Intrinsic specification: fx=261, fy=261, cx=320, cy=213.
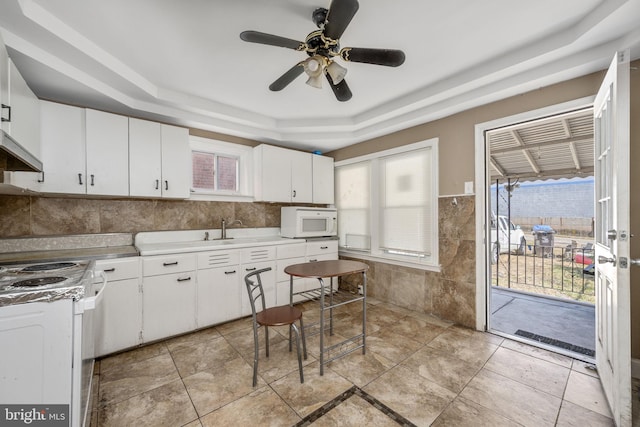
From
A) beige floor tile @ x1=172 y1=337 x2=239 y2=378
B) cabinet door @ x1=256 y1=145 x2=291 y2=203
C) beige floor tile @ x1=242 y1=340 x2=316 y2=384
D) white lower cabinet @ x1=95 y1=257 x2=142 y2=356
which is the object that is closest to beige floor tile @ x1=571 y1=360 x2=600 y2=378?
beige floor tile @ x1=242 y1=340 x2=316 y2=384

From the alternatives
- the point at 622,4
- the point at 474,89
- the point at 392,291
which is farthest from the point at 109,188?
the point at 622,4

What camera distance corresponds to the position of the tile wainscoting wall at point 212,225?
2471mm

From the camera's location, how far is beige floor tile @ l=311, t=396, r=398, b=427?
156 centimetres

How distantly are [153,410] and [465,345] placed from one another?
2573 mm

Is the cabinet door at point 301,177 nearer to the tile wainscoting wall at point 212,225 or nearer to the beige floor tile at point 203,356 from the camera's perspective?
the tile wainscoting wall at point 212,225

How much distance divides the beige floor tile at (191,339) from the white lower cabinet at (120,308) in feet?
0.98

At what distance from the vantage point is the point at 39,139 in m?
2.18

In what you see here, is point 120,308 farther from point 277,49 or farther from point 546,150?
point 546,150

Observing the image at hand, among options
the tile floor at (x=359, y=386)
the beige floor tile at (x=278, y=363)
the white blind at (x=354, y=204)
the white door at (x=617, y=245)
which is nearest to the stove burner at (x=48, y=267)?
the tile floor at (x=359, y=386)

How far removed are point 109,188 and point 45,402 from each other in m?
1.94

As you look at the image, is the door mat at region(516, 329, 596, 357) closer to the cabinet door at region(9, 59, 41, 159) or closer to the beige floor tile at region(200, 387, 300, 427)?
the beige floor tile at region(200, 387, 300, 427)

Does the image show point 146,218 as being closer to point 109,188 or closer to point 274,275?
point 109,188

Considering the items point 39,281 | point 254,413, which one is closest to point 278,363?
point 254,413

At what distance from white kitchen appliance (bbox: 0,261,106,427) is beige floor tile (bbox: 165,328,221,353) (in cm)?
123
